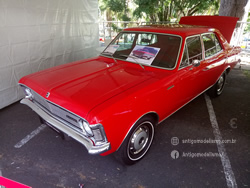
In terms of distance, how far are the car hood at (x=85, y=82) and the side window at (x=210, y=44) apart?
146 cm

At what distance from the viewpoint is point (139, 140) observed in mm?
2469

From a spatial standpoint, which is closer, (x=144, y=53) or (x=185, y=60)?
(x=185, y=60)

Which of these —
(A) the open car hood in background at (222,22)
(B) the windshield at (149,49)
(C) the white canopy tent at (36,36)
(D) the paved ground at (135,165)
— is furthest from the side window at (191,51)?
(C) the white canopy tent at (36,36)

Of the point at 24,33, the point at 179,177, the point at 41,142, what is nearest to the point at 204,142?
the point at 179,177

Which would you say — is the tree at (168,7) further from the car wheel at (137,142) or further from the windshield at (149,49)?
the car wheel at (137,142)

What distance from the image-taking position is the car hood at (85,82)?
2.01 metres

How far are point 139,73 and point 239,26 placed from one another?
669 cm

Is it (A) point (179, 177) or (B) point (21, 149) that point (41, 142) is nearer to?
(B) point (21, 149)

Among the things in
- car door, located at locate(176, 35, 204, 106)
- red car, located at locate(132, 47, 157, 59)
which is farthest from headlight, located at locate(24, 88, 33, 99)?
car door, located at locate(176, 35, 204, 106)

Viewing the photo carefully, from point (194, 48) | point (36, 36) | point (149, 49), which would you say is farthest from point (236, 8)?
point (36, 36)

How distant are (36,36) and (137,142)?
12.2 feet

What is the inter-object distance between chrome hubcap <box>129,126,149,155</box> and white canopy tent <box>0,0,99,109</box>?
318 cm

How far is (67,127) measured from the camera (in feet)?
7.16

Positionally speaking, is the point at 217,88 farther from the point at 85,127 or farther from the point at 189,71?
the point at 85,127
